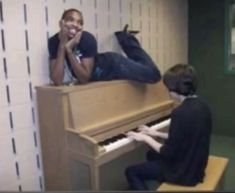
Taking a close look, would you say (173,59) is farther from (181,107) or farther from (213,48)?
(181,107)

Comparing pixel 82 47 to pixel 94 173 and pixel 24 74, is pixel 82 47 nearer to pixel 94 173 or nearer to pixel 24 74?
pixel 24 74

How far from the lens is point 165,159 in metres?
2.17

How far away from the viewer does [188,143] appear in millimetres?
2051

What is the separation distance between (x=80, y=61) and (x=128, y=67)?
489mm

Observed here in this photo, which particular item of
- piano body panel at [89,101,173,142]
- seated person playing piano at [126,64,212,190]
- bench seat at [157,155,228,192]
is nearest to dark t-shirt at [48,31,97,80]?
piano body panel at [89,101,173,142]

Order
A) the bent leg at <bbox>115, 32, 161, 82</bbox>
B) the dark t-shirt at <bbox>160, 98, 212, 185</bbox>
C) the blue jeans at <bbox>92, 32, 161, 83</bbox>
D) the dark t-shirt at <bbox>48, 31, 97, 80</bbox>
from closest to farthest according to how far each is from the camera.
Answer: the dark t-shirt at <bbox>160, 98, 212, 185</bbox> < the dark t-shirt at <bbox>48, 31, 97, 80</bbox> < the blue jeans at <bbox>92, 32, 161, 83</bbox> < the bent leg at <bbox>115, 32, 161, 82</bbox>

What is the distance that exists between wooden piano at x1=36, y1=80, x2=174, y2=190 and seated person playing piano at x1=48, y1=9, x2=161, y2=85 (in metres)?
0.12

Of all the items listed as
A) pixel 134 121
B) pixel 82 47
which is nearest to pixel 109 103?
pixel 134 121

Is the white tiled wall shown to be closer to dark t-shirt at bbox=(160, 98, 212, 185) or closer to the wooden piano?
the wooden piano

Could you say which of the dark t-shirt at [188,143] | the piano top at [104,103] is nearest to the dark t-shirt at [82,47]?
the piano top at [104,103]

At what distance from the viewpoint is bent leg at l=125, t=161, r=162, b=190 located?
240cm

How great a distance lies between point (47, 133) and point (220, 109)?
3213 millimetres

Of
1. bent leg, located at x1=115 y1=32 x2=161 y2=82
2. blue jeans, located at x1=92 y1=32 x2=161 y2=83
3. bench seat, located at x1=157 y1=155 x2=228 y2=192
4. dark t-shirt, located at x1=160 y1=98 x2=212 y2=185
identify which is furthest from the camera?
bent leg, located at x1=115 y1=32 x2=161 y2=82

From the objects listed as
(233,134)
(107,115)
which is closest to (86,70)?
(107,115)
